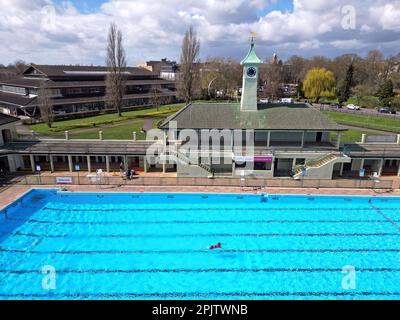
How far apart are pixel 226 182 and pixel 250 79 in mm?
12014

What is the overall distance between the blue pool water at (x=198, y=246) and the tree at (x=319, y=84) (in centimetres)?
6522

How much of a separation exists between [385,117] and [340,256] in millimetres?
50763

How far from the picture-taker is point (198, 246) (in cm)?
1892

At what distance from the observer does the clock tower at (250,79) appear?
31.2 m

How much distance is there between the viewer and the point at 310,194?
25281 mm

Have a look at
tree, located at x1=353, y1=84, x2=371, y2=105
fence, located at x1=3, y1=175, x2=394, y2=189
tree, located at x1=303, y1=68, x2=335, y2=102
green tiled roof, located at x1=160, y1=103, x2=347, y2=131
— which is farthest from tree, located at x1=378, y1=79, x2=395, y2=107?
fence, located at x1=3, y1=175, x2=394, y2=189

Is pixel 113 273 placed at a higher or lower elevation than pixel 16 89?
lower

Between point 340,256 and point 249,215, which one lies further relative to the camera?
point 249,215

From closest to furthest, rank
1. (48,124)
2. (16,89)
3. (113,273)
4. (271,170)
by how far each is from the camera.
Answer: (113,273) < (271,170) < (48,124) < (16,89)

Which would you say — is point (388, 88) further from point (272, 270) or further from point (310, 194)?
point (272, 270)

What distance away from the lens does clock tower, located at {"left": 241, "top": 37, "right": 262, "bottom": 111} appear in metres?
31.2

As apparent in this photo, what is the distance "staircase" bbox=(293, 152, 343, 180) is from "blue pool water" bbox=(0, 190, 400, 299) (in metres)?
3.91

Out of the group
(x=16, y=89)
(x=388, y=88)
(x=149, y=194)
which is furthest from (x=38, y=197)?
(x=388, y=88)
